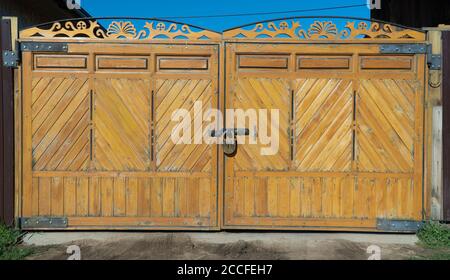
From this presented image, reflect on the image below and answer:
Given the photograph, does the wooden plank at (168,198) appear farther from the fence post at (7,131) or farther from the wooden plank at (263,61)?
the fence post at (7,131)

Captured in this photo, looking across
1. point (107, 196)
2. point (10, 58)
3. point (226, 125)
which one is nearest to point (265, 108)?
point (226, 125)

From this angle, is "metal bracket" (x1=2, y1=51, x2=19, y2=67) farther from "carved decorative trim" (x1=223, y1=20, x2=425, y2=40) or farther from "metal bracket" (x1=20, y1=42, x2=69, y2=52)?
"carved decorative trim" (x1=223, y1=20, x2=425, y2=40)

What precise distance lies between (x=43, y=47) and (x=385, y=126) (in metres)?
3.88

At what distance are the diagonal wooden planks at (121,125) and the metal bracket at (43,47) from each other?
52 centimetres

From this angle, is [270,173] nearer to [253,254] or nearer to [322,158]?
[322,158]

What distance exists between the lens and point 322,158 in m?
4.98

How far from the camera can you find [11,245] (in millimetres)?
4598

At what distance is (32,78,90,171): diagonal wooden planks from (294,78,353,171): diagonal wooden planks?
238 cm

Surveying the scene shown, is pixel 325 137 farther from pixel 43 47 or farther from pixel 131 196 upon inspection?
A: pixel 43 47

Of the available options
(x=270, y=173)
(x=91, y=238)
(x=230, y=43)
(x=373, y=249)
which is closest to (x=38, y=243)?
(x=91, y=238)

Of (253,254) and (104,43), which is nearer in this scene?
(253,254)

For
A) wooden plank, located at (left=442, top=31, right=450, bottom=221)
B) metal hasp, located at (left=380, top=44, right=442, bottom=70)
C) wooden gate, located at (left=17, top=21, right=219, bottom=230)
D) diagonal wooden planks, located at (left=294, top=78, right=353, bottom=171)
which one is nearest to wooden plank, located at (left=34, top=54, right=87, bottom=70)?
wooden gate, located at (left=17, top=21, right=219, bottom=230)

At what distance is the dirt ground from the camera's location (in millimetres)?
4309
